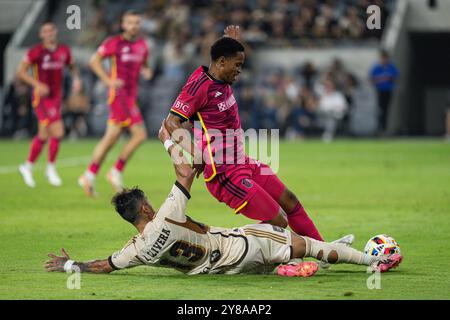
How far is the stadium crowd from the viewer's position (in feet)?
120

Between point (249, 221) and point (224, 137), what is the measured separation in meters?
4.24

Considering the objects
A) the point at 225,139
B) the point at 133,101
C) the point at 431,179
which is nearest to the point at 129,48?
the point at 133,101

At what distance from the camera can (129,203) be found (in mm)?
9891

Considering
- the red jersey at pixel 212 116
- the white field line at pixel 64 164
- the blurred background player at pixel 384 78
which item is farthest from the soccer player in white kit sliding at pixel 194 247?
the blurred background player at pixel 384 78

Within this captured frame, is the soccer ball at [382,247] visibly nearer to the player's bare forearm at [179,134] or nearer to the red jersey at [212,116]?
the red jersey at [212,116]

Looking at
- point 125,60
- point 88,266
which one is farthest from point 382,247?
point 125,60

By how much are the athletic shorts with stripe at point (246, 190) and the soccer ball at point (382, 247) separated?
1.01 m

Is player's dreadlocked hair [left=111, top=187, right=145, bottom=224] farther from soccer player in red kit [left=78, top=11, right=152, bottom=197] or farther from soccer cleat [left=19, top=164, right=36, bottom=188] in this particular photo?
soccer cleat [left=19, top=164, right=36, bottom=188]

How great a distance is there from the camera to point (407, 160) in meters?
26.0

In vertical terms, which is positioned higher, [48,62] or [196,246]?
[48,62]

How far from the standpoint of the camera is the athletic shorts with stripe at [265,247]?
9961 mm

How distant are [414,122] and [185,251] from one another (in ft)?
104

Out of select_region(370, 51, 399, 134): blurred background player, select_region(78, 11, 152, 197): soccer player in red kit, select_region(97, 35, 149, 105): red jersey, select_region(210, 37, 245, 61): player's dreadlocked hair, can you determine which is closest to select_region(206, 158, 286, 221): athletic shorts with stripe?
select_region(210, 37, 245, 61): player's dreadlocked hair

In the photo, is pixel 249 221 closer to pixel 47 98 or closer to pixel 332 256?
pixel 332 256
